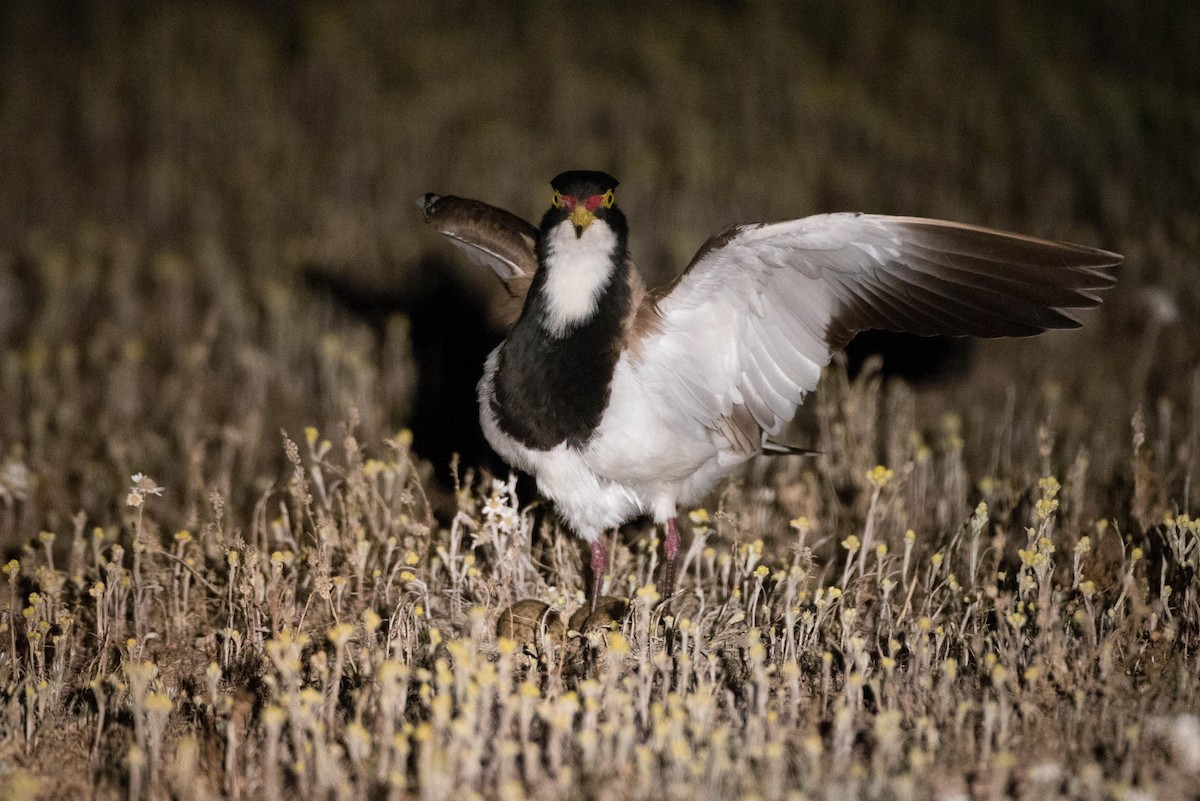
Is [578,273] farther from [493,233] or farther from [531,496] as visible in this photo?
[531,496]

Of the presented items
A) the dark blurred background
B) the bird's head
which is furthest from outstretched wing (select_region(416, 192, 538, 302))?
the dark blurred background

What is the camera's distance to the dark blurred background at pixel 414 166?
7172 millimetres

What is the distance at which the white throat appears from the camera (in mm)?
4488

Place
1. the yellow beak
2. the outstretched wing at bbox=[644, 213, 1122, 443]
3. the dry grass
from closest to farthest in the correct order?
the dry grass, the outstretched wing at bbox=[644, 213, 1122, 443], the yellow beak

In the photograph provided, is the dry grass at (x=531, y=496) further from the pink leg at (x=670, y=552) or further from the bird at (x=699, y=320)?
the bird at (x=699, y=320)

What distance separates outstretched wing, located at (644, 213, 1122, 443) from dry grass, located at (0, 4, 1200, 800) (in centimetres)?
55

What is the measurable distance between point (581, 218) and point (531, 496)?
1818mm

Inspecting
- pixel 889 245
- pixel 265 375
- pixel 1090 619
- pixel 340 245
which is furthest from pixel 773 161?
pixel 1090 619

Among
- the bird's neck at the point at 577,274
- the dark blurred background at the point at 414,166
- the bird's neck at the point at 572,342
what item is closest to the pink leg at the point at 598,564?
the bird's neck at the point at 572,342

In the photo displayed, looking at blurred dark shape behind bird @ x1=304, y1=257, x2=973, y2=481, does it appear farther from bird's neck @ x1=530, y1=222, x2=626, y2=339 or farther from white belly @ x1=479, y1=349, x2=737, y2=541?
bird's neck @ x1=530, y1=222, x2=626, y2=339

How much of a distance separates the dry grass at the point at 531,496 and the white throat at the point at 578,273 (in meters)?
0.76

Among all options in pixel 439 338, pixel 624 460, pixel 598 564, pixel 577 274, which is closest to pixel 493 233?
pixel 577 274

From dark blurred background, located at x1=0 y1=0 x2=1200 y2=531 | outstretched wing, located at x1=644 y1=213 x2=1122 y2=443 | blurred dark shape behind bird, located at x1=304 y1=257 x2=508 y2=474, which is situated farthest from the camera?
dark blurred background, located at x1=0 y1=0 x2=1200 y2=531

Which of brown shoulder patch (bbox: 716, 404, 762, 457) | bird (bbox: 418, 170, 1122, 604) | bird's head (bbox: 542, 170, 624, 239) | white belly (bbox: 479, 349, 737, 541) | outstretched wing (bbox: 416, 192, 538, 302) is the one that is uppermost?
outstretched wing (bbox: 416, 192, 538, 302)
